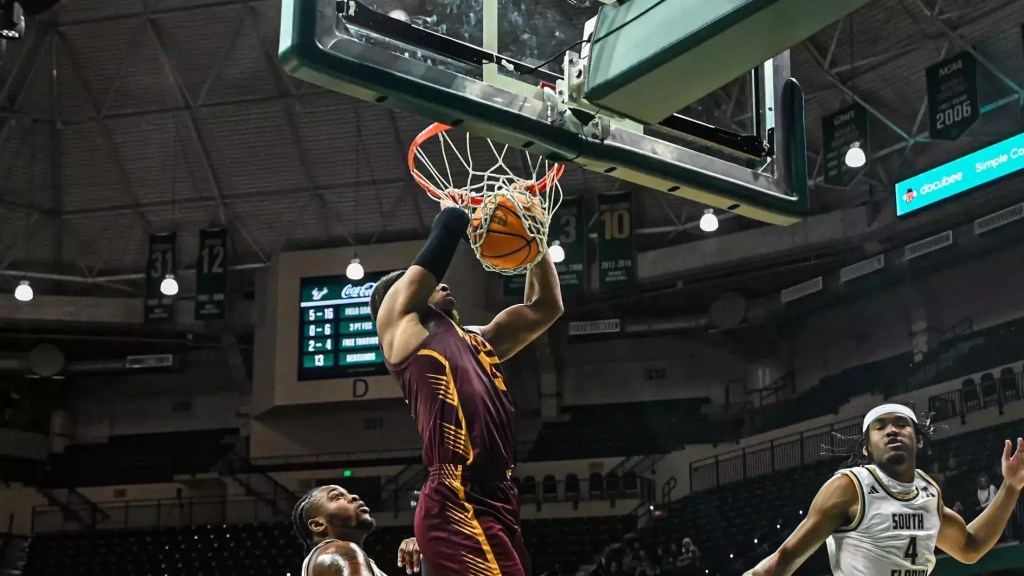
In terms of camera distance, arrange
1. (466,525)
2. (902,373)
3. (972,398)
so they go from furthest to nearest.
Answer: (902,373), (972,398), (466,525)

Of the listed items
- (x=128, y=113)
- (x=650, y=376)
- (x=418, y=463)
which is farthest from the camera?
(x=650, y=376)

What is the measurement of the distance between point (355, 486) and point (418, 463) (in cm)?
173

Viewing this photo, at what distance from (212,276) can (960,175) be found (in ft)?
39.3

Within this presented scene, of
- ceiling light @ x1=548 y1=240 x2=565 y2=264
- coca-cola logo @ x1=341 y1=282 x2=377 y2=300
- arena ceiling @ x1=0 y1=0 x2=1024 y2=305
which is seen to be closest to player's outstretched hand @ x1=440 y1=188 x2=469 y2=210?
arena ceiling @ x1=0 y1=0 x2=1024 y2=305

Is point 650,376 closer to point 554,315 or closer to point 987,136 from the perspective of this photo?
point 987,136

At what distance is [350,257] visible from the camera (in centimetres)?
2284

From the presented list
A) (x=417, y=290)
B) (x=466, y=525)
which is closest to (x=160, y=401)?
(x=417, y=290)

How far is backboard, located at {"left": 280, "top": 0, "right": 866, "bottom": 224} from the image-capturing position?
472 centimetres

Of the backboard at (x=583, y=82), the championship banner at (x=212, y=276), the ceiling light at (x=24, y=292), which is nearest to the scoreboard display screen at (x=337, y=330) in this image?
the championship banner at (x=212, y=276)

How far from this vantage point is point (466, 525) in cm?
416

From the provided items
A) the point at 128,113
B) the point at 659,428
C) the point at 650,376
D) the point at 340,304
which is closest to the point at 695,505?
the point at 659,428

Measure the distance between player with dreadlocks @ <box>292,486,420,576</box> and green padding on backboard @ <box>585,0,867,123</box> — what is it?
1792 millimetres

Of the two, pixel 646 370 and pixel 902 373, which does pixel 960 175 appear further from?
pixel 646 370

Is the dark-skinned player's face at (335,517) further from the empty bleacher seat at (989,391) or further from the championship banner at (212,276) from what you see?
the championship banner at (212,276)
